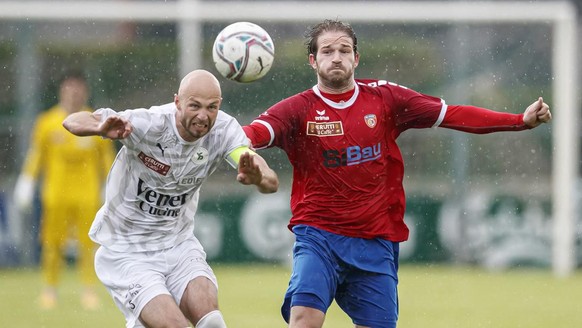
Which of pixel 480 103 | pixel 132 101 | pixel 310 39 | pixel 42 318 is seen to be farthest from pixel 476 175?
pixel 310 39

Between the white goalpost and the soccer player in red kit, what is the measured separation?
1084 cm

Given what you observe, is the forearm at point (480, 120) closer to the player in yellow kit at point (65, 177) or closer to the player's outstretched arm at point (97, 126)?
the player's outstretched arm at point (97, 126)

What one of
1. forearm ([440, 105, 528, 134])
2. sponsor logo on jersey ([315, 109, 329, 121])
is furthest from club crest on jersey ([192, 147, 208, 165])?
forearm ([440, 105, 528, 134])

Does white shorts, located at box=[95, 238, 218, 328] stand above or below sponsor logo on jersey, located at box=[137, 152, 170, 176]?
below

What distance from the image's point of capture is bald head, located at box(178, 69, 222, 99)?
6.72 metres

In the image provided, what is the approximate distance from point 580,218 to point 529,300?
14.6ft

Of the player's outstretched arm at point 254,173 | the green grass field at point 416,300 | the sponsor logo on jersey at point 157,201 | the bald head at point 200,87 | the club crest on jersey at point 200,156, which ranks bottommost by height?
the green grass field at point 416,300

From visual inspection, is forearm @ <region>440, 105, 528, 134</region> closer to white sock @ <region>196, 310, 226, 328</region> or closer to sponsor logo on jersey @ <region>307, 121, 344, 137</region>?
sponsor logo on jersey @ <region>307, 121, 344, 137</region>

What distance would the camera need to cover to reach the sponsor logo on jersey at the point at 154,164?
695 centimetres

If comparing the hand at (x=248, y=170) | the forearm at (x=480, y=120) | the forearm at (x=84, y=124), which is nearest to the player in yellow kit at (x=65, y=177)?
the forearm at (x=480, y=120)

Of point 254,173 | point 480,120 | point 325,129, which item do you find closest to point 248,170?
point 254,173

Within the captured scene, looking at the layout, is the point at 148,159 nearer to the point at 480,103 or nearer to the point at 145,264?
the point at 145,264

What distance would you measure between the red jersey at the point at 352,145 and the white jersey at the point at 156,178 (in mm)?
301

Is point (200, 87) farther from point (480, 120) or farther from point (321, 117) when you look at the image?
point (480, 120)
